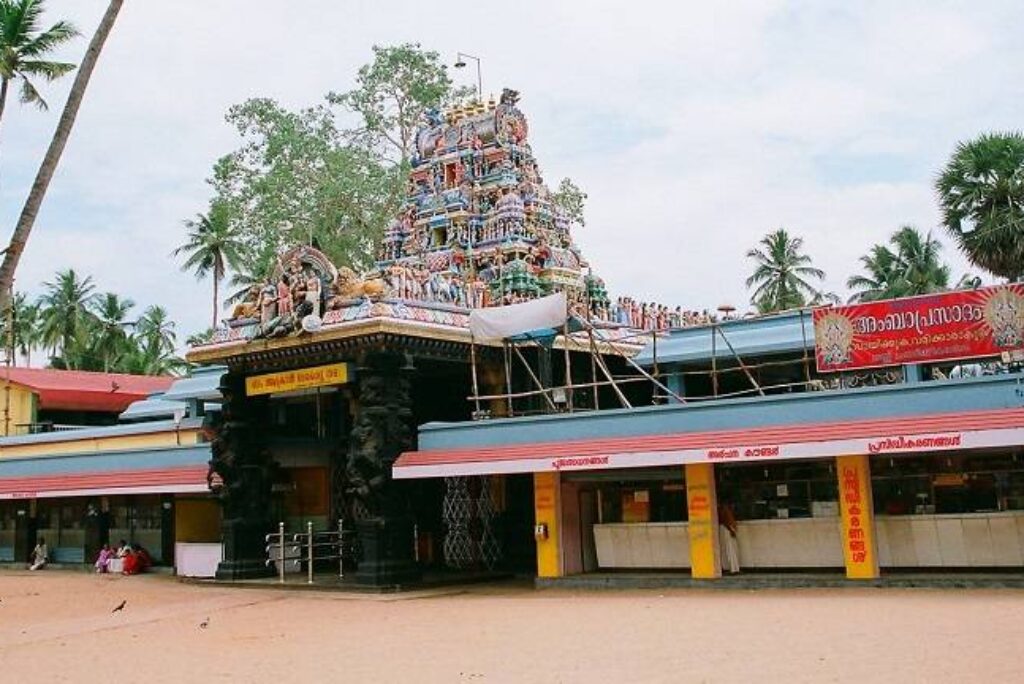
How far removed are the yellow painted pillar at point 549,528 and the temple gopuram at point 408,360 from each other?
7.36 ft

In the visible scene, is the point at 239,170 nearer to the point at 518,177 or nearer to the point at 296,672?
the point at 518,177

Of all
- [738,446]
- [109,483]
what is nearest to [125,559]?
[109,483]

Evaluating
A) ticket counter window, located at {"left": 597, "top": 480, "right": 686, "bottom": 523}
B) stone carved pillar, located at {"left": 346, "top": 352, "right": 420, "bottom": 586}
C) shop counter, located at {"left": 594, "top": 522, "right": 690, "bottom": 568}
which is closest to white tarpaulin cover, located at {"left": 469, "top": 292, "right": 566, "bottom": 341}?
stone carved pillar, located at {"left": 346, "top": 352, "right": 420, "bottom": 586}

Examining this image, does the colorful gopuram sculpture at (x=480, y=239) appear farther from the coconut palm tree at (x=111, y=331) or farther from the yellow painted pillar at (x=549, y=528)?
the coconut palm tree at (x=111, y=331)

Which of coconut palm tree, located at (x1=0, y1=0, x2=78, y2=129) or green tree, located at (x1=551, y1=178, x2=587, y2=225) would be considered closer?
coconut palm tree, located at (x1=0, y1=0, x2=78, y2=129)

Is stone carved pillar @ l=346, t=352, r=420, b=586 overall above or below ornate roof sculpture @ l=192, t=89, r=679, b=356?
below

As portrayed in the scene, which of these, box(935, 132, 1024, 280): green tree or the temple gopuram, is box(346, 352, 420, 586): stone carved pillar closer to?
the temple gopuram

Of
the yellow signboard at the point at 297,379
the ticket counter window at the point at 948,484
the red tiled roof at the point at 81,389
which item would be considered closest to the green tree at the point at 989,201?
the ticket counter window at the point at 948,484

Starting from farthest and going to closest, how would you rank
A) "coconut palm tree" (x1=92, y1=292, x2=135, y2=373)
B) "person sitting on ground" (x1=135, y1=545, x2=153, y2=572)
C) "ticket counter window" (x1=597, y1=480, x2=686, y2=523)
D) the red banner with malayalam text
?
"coconut palm tree" (x1=92, y1=292, x2=135, y2=373), "person sitting on ground" (x1=135, y1=545, x2=153, y2=572), "ticket counter window" (x1=597, y1=480, x2=686, y2=523), the red banner with malayalam text

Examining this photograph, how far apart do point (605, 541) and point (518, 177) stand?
412 inches

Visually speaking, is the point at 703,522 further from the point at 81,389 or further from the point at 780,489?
the point at 81,389

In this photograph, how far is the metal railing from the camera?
853 inches

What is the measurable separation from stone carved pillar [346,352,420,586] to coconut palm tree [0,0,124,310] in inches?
250

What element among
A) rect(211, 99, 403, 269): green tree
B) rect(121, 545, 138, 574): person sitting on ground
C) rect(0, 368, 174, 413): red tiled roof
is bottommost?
rect(121, 545, 138, 574): person sitting on ground
